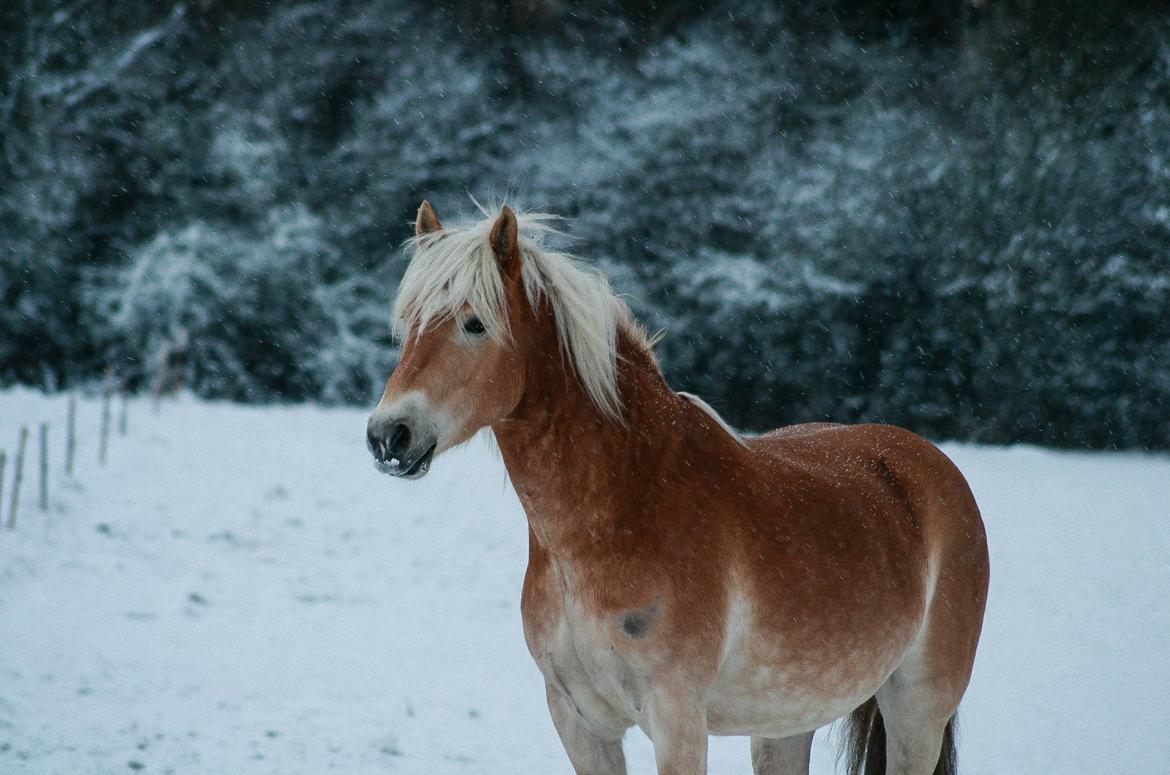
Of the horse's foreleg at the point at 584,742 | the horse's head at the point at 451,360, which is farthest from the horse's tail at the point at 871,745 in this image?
the horse's head at the point at 451,360

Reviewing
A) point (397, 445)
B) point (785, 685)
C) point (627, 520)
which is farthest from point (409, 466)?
point (785, 685)

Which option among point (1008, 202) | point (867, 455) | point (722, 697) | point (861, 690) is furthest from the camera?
point (1008, 202)

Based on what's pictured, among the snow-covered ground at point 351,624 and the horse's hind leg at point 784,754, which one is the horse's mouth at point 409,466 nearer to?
the snow-covered ground at point 351,624

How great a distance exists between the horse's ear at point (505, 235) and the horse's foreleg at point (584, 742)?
3.50 ft

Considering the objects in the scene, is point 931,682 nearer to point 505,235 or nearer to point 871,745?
point 871,745

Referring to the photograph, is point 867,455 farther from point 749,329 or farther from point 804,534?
point 749,329

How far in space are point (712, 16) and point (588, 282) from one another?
15.3 metres

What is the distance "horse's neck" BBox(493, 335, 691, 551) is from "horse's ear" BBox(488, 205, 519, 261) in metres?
0.27

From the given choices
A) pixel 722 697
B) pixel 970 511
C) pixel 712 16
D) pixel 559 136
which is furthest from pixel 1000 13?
pixel 722 697

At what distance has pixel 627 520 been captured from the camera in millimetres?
2303

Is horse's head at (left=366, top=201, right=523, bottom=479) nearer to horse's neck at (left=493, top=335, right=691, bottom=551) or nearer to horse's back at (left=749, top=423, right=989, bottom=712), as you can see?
horse's neck at (left=493, top=335, right=691, bottom=551)

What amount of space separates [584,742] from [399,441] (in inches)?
36.6

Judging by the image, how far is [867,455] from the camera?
310cm

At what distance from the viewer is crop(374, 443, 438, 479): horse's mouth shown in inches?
83.4
